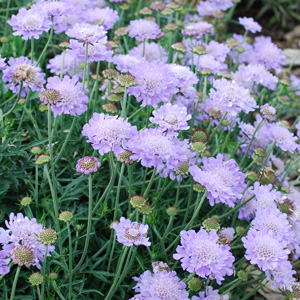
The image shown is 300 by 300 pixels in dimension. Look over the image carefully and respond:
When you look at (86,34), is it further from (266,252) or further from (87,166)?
(266,252)

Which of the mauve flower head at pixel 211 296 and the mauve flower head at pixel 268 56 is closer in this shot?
the mauve flower head at pixel 211 296

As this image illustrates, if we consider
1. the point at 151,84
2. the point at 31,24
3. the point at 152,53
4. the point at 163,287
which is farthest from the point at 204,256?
the point at 152,53

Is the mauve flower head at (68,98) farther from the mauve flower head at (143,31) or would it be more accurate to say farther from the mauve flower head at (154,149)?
the mauve flower head at (143,31)

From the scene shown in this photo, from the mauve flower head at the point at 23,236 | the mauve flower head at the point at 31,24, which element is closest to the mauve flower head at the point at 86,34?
the mauve flower head at the point at 31,24

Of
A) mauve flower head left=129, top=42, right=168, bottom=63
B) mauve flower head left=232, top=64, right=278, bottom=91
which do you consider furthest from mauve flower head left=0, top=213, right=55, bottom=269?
mauve flower head left=232, top=64, right=278, bottom=91

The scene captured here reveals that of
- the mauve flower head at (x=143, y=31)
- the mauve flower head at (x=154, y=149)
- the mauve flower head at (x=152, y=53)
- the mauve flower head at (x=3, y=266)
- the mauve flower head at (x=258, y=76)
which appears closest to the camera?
the mauve flower head at (x=3, y=266)

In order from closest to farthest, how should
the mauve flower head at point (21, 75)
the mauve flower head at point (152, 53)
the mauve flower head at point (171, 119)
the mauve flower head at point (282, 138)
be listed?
the mauve flower head at point (171, 119) → the mauve flower head at point (21, 75) → the mauve flower head at point (282, 138) → the mauve flower head at point (152, 53)
